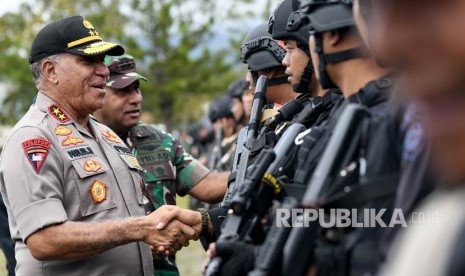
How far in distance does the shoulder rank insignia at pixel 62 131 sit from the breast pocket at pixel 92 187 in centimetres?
20

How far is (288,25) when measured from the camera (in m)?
4.34

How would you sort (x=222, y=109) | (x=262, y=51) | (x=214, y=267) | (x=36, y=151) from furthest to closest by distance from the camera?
(x=222, y=109) → (x=262, y=51) → (x=36, y=151) → (x=214, y=267)

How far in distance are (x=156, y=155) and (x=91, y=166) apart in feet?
4.29

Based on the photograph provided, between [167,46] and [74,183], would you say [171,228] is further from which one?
[167,46]

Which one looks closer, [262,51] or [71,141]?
[71,141]

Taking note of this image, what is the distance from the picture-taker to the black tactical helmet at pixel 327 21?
3242mm

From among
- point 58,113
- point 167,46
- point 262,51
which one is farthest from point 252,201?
point 167,46

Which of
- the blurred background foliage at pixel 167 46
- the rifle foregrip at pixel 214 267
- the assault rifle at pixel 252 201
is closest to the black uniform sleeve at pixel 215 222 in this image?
the assault rifle at pixel 252 201

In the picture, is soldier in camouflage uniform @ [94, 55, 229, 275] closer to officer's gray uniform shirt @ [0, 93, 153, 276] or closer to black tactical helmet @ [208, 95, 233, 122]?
officer's gray uniform shirt @ [0, 93, 153, 276]

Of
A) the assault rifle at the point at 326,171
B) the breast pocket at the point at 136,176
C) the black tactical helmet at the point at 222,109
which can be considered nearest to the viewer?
the assault rifle at the point at 326,171

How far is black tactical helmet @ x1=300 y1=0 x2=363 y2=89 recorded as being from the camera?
3.24m

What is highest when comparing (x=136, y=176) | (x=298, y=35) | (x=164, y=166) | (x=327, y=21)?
(x=327, y=21)

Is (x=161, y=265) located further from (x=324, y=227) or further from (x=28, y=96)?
(x=28, y=96)

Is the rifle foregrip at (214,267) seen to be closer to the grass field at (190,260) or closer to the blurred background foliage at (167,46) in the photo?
the grass field at (190,260)
